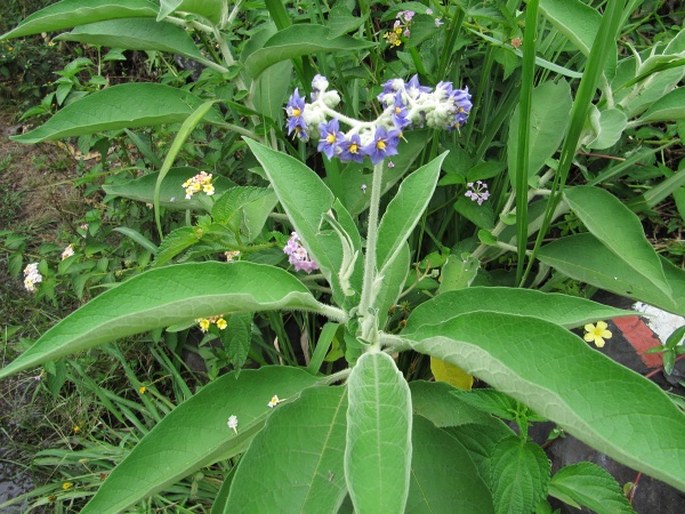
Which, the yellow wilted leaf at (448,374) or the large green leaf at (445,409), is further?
the yellow wilted leaf at (448,374)

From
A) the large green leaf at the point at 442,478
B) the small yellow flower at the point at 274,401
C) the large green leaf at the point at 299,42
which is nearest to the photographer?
the large green leaf at the point at 442,478

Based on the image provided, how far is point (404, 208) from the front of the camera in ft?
4.20

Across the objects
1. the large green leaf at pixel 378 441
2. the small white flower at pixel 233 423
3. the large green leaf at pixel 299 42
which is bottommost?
the small white flower at pixel 233 423

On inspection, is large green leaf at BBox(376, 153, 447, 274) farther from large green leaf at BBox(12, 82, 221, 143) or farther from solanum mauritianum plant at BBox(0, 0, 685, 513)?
large green leaf at BBox(12, 82, 221, 143)

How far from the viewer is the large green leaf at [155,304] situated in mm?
948

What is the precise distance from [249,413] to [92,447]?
976 millimetres

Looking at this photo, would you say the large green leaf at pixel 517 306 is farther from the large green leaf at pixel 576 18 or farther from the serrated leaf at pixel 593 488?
the large green leaf at pixel 576 18

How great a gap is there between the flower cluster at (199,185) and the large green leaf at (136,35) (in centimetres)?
32

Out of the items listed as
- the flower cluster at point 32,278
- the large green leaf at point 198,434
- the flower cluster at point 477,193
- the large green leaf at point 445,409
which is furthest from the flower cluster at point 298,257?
the flower cluster at point 32,278

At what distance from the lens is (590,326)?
161cm

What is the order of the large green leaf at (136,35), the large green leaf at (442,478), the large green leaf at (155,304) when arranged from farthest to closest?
the large green leaf at (136,35) → the large green leaf at (442,478) → the large green leaf at (155,304)

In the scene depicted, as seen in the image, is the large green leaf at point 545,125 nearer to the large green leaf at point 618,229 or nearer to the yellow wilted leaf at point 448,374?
the large green leaf at point 618,229

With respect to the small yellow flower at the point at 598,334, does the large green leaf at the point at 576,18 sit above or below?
above

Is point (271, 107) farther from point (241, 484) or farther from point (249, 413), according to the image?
point (241, 484)
